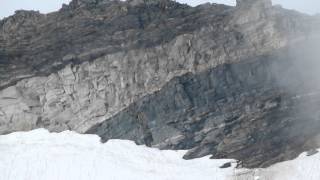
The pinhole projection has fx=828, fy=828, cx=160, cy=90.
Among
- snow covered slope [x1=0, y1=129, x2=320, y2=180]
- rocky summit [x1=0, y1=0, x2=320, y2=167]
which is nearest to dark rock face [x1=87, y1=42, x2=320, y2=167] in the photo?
rocky summit [x1=0, y1=0, x2=320, y2=167]

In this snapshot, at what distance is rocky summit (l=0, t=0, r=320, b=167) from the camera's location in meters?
72.9

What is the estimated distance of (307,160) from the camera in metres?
66.0

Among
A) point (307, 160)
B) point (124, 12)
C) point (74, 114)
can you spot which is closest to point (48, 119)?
point (74, 114)

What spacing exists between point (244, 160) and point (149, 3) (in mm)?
22212

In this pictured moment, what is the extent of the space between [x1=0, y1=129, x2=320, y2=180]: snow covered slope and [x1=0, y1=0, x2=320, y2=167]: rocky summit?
1.54 meters

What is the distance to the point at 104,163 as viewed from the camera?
7150cm

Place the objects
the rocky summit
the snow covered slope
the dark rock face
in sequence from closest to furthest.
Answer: the snow covered slope → the dark rock face → the rocky summit

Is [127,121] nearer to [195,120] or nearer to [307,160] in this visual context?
[195,120]

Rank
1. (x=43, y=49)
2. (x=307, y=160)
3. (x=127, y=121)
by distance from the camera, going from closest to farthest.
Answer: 1. (x=307, y=160)
2. (x=127, y=121)
3. (x=43, y=49)

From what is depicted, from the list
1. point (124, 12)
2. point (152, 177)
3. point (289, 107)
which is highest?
point (124, 12)

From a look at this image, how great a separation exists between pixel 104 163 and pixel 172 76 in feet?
38.0

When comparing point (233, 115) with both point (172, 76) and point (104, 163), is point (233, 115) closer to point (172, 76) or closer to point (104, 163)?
point (172, 76)

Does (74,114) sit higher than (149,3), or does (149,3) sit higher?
(149,3)

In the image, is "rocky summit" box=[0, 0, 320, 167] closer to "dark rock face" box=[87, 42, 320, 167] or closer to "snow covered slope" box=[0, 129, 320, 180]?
"dark rock face" box=[87, 42, 320, 167]
